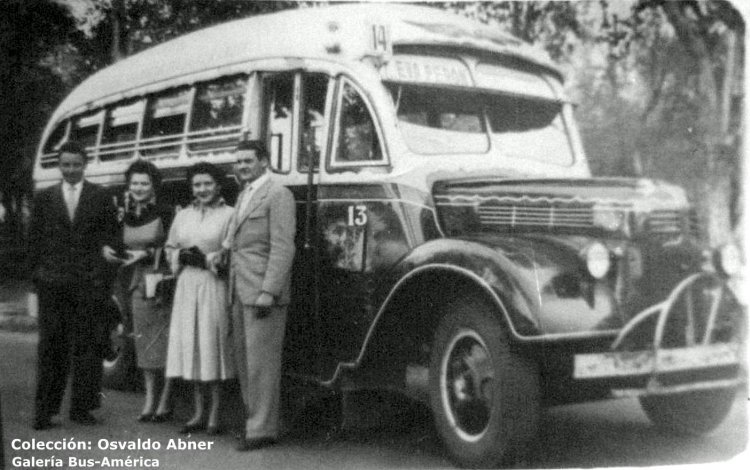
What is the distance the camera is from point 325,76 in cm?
432

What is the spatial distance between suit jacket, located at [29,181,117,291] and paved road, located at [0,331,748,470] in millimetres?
363

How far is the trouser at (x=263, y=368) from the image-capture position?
427cm

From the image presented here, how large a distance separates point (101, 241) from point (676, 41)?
297cm

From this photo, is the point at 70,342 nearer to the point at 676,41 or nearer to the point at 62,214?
the point at 62,214

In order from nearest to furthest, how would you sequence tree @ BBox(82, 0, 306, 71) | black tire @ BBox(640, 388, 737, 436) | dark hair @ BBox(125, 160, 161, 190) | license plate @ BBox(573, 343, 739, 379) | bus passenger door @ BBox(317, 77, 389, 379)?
1. license plate @ BBox(573, 343, 739, 379)
2. black tire @ BBox(640, 388, 737, 436)
3. bus passenger door @ BBox(317, 77, 389, 379)
4. tree @ BBox(82, 0, 306, 71)
5. dark hair @ BBox(125, 160, 161, 190)

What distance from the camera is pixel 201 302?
4.50m

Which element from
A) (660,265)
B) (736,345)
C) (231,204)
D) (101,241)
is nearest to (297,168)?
(231,204)

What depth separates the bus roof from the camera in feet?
14.0

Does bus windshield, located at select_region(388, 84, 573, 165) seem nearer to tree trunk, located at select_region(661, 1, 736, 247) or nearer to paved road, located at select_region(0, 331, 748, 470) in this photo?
tree trunk, located at select_region(661, 1, 736, 247)

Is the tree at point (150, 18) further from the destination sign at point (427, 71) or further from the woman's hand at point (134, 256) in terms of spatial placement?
the woman's hand at point (134, 256)

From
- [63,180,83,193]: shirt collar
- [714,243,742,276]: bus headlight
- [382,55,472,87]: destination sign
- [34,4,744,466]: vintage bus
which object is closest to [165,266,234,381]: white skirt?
[34,4,744,466]: vintage bus

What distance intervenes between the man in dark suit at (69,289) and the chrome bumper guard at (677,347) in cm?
240

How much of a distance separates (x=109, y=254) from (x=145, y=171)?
51cm

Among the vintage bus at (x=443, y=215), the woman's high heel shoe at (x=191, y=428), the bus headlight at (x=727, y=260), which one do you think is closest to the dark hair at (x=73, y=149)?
the vintage bus at (x=443, y=215)
